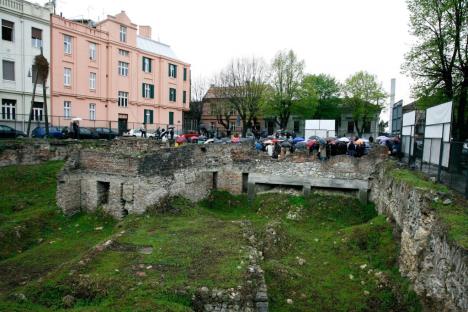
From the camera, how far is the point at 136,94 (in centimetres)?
4156

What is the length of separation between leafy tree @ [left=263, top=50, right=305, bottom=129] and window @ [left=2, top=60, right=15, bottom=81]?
87.5 ft

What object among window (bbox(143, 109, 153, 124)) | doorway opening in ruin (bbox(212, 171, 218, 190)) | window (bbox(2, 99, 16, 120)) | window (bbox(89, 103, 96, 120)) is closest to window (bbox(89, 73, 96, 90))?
window (bbox(89, 103, 96, 120))

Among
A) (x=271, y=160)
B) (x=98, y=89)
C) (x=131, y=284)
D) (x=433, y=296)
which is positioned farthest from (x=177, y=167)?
(x=98, y=89)

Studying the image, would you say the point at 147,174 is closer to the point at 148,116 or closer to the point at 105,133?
the point at 105,133

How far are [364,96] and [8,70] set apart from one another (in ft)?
137

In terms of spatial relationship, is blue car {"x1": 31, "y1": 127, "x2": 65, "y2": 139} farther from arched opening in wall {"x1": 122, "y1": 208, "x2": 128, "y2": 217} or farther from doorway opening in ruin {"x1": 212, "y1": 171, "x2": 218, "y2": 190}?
arched opening in wall {"x1": 122, "y1": 208, "x2": 128, "y2": 217}

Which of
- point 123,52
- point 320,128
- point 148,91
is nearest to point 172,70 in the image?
point 148,91

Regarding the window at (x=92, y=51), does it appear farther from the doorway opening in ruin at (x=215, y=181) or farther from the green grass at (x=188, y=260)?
the doorway opening in ruin at (x=215, y=181)

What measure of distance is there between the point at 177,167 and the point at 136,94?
2588 cm

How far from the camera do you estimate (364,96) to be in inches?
2058

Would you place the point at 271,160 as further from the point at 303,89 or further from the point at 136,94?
the point at 303,89

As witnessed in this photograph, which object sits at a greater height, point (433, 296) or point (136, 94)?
point (136, 94)

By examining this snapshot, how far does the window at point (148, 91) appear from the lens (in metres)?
42.6

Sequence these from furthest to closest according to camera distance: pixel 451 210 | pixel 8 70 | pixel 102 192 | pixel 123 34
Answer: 1. pixel 123 34
2. pixel 8 70
3. pixel 102 192
4. pixel 451 210
